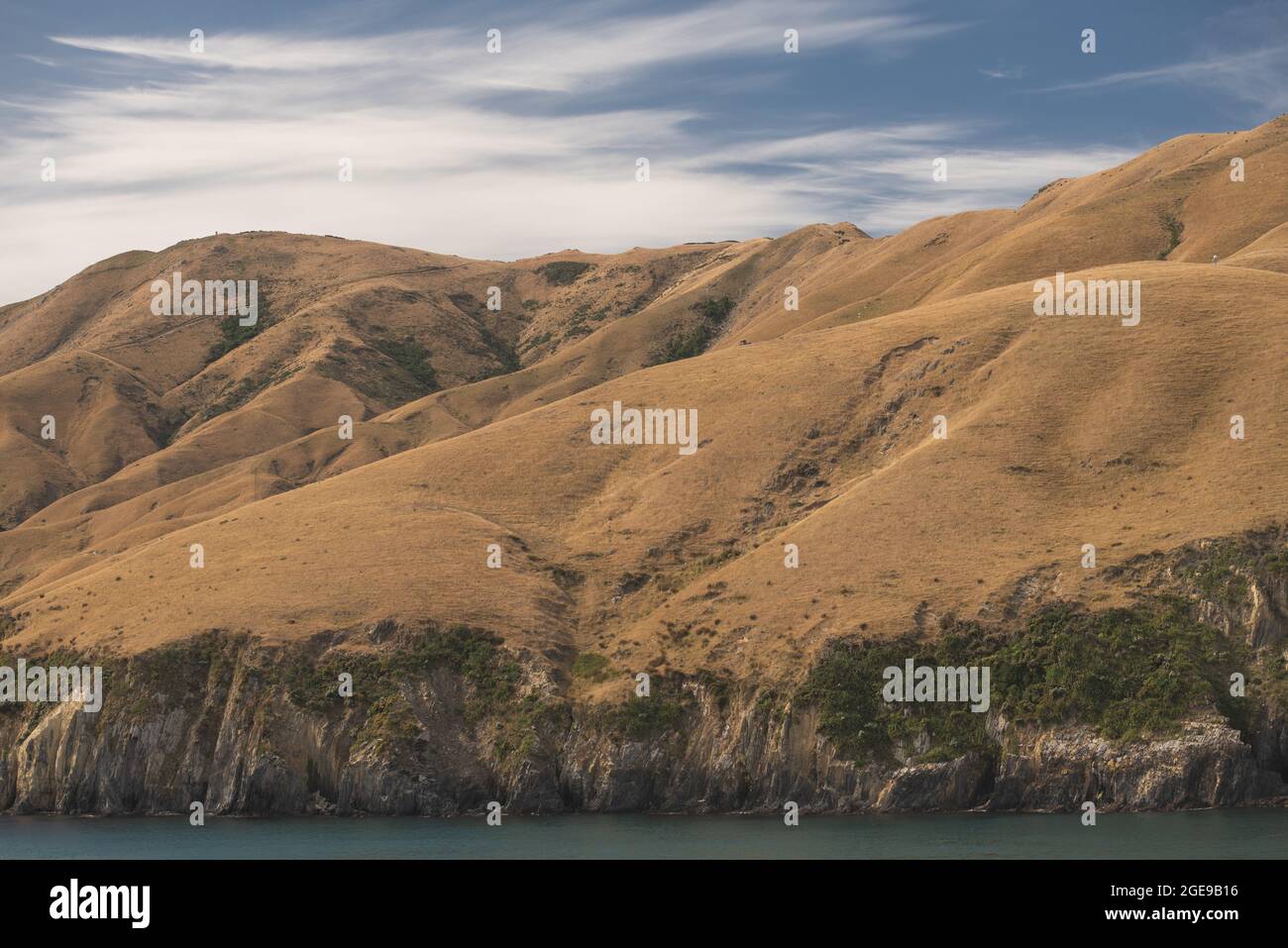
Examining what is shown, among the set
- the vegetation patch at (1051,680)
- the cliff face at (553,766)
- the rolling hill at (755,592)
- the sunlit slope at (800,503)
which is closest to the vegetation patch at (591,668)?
the rolling hill at (755,592)

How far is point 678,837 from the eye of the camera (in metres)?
83.8

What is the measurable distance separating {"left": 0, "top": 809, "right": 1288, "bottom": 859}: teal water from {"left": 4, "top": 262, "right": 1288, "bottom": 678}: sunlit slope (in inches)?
635

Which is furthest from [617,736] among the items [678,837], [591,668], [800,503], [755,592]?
[800,503]

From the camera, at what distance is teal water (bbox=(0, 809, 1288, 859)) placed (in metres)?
74.3

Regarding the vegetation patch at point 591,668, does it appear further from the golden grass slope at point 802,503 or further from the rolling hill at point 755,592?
the golden grass slope at point 802,503

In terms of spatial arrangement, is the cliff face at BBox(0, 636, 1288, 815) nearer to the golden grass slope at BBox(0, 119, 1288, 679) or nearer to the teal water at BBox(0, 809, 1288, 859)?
the teal water at BBox(0, 809, 1288, 859)

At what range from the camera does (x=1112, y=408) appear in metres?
123

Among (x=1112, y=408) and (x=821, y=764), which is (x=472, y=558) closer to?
(x=821, y=764)

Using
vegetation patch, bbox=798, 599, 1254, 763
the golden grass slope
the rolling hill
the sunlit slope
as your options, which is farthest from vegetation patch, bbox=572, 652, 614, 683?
vegetation patch, bbox=798, 599, 1254, 763

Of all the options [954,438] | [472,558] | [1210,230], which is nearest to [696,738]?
[472,558]

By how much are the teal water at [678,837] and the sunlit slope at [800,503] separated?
16126 millimetres

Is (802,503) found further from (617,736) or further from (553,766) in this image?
(553,766)

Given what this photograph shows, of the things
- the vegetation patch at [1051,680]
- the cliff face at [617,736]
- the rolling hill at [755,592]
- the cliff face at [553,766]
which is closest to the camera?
the cliff face at [553,766]

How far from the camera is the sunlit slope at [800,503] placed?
349ft
